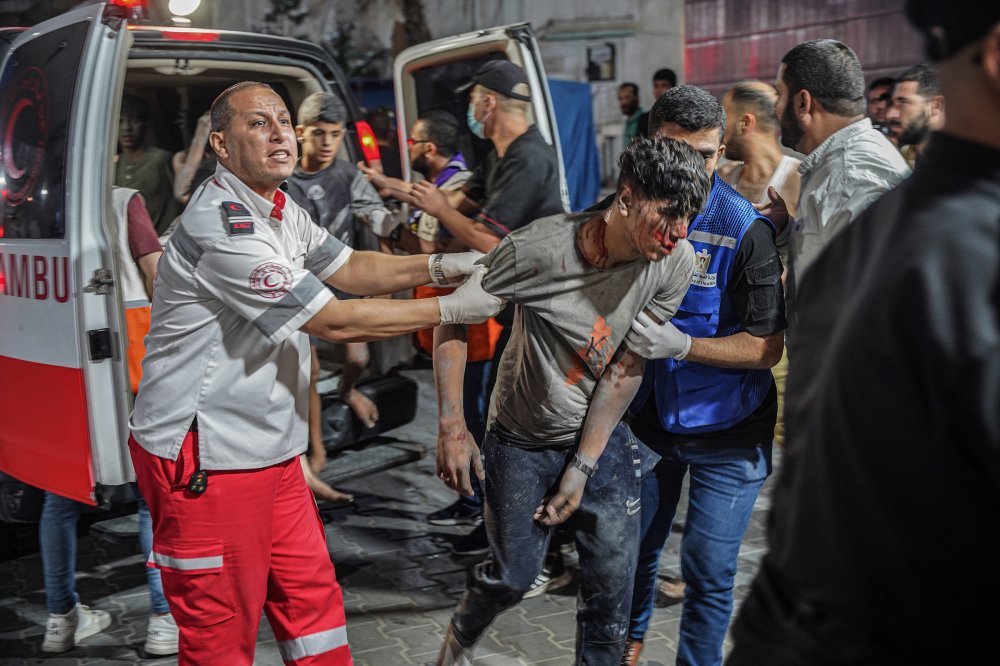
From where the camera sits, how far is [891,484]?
1187 mm

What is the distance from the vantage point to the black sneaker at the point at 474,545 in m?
4.64

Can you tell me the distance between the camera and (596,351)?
284 cm

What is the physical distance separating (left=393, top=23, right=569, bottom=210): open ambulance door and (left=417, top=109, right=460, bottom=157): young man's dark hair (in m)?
0.26

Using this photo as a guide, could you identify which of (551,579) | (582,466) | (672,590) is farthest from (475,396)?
(582,466)

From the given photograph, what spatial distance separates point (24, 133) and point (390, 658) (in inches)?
95.9

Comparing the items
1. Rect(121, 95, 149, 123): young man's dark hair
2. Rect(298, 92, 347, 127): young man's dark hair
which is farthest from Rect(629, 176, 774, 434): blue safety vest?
Rect(121, 95, 149, 123): young man's dark hair

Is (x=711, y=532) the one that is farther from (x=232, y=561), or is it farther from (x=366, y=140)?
(x=366, y=140)

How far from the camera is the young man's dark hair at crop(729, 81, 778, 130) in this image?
4207 mm

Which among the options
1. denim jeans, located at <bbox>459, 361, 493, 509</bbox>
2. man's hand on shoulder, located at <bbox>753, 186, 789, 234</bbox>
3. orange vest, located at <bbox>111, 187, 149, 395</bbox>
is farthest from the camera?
denim jeans, located at <bbox>459, 361, 493, 509</bbox>

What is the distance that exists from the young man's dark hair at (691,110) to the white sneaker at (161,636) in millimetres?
2517

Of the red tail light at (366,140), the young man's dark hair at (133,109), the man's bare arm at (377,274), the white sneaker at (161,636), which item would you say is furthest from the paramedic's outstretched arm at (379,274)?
the young man's dark hair at (133,109)

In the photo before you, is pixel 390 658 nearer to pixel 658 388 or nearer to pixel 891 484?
pixel 658 388

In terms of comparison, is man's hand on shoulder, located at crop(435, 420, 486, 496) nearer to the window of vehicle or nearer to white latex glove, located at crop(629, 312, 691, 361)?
white latex glove, located at crop(629, 312, 691, 361)

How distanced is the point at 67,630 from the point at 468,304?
2.17 m
